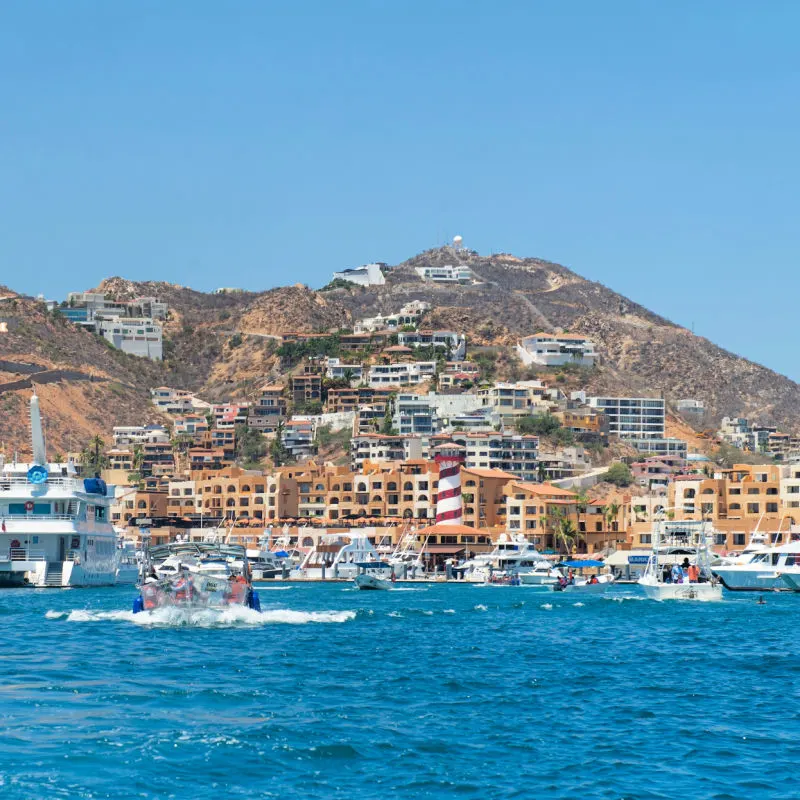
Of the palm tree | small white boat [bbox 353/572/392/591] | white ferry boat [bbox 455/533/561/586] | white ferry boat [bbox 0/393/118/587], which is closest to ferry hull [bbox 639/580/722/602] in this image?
small white boat [bbox 353/572/392/591]

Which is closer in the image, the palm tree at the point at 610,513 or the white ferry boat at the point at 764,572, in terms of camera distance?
the white ferry boat at the point at 764,572

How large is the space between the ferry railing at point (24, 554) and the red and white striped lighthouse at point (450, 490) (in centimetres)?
6399

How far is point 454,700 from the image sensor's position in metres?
41.6

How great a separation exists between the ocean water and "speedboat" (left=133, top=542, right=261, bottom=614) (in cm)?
72

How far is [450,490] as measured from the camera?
16462 centimetres

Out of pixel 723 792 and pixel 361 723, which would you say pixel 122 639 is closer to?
pixel 361 723

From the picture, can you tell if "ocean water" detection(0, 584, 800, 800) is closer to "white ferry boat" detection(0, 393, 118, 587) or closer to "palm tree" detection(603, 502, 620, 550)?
"white ferry boat" detection(0, 393, 118, 587)

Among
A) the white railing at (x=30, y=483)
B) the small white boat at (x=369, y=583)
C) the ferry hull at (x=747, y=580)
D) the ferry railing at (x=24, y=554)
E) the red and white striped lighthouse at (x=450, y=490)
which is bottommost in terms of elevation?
the small white boat at (x=369, y=583)

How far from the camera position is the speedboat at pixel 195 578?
202ft

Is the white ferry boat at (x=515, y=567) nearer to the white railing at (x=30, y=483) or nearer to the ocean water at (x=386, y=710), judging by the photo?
the white railing at (x=30, y=483)

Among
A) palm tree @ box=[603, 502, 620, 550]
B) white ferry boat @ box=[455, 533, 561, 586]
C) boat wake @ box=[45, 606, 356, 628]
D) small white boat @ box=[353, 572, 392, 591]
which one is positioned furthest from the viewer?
palm tree @ box=[603, 502, 620, 550]

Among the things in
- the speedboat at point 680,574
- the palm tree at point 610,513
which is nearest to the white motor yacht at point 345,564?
the palm tree at point 610,513

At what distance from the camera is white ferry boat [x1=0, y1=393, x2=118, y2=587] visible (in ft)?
333

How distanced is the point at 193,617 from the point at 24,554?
43.8m
